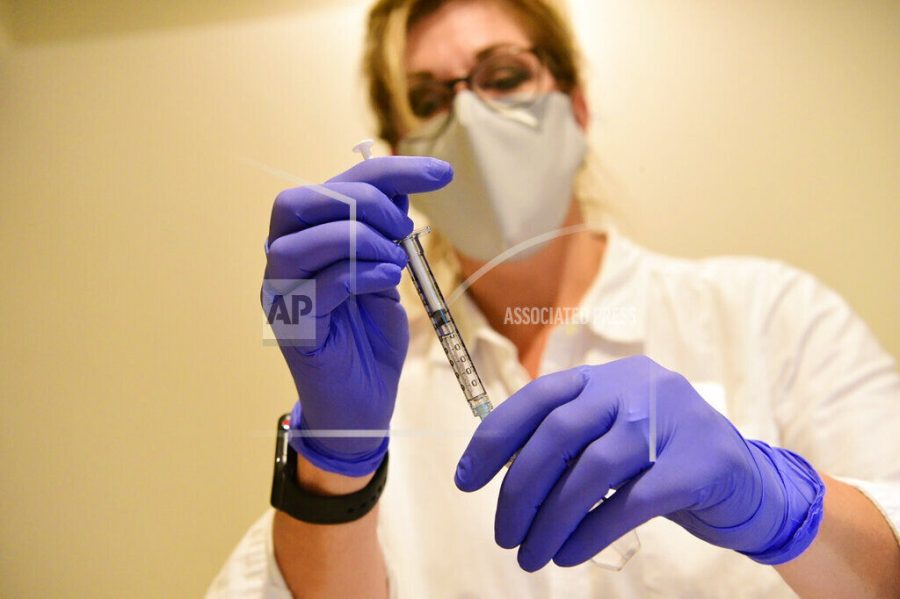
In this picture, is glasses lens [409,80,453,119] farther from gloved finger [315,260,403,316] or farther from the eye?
gloved finger [315,260,403,316]

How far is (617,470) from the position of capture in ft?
1.55

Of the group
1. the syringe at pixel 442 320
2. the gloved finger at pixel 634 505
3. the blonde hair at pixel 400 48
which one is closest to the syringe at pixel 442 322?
the syringe at pixel 442 320

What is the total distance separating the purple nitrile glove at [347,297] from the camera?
1.63ft

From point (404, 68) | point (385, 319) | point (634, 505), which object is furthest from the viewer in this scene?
point (404, 68)

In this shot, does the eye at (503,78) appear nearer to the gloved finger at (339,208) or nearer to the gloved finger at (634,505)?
the gloved finger at (339,208)

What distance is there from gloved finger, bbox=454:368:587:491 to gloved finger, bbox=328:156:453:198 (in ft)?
0.60

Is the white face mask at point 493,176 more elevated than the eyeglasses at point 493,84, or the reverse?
the eyeglasses at point 493,84

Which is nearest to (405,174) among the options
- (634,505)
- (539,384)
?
(539,384)

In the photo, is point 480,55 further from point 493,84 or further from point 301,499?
Result: point 301,499

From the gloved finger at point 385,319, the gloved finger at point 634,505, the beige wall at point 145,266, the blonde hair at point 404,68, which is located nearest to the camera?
the gloved finger at point 634,505

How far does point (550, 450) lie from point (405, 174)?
25 cm

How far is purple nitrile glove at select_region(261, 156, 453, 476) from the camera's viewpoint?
498 mm

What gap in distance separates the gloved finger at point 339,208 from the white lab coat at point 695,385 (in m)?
0.28

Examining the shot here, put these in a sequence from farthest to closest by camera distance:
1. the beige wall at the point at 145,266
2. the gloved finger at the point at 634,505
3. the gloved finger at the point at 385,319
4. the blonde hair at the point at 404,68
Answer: the blonde hair at the point at 404,68 → the beige wall at the point at 145,266 → the gloved finger at the point at 385,319 → the gloved finger at the point at 634,505
